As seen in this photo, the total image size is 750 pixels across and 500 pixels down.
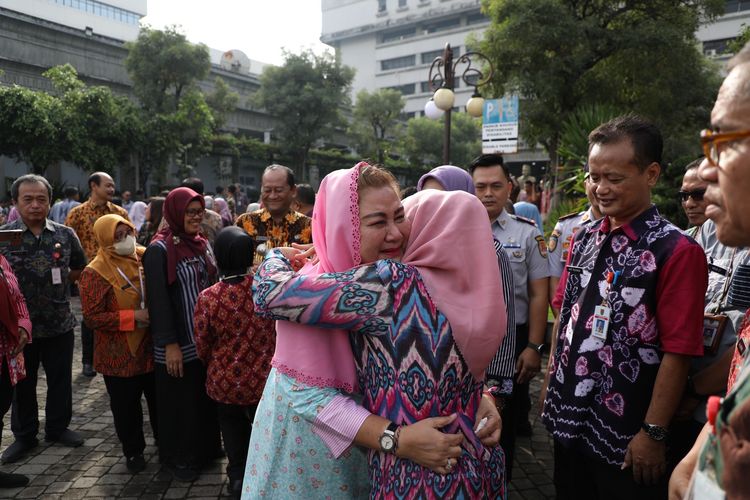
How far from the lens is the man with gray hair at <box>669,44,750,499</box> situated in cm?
90

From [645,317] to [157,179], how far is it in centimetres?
2281

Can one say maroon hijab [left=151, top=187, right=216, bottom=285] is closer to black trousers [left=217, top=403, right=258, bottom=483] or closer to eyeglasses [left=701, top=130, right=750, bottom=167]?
black trousers [left=217, top=403, right=258, bottom=483]

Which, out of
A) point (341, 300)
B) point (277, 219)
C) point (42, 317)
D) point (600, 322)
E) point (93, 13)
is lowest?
point (42, 317)

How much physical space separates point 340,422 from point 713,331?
1.67 meters

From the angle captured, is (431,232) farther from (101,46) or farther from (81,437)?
(101,46)

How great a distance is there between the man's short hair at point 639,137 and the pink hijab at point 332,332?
1.02m

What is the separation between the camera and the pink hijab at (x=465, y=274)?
4.85ft

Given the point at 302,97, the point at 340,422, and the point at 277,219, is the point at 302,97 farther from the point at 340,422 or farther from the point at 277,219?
the point at 340,422

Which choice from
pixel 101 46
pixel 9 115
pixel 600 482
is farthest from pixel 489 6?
pixel 101 46

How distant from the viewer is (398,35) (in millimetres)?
59625

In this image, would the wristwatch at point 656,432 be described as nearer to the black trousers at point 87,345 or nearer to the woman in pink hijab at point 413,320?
the woman in pink hijab at point 413,320

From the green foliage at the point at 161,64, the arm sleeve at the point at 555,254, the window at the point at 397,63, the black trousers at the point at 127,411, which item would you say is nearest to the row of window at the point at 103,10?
the window at the point at 397,63

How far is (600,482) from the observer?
219cm

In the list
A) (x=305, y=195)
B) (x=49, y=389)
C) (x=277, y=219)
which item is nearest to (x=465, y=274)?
(x=277, y=219)
